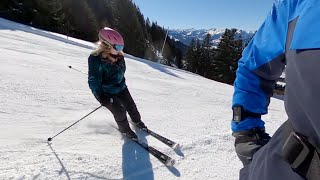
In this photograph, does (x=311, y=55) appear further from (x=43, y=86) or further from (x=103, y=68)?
(x=43, y=86)

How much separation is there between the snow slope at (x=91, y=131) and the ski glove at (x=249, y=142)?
8.12 ft

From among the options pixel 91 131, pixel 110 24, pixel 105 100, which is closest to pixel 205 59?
pixel 110 24

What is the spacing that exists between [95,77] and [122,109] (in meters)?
0.66

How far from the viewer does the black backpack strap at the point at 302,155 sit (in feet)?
3.47

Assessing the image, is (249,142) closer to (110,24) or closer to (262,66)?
(262,66)

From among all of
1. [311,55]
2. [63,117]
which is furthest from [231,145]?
[311,55]

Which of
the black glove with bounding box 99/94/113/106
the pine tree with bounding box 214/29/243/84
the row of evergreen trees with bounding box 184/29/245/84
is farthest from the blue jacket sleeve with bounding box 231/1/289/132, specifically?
the pine tree with bounding box 214/29/243/84

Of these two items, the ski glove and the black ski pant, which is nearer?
the ski glove

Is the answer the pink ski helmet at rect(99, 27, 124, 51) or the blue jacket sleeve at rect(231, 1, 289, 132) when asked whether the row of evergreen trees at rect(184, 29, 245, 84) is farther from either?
the blue jacket sleeve at rect(231, 1, 289, 132)

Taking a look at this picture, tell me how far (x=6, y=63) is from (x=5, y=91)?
2.45 metres

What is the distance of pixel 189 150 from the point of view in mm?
4789

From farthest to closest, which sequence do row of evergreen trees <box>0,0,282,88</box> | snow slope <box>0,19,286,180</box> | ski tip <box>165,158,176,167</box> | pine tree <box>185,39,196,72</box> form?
pine tree <box>185,39,196,72</box>
row of evergreen trees <box>0,0,282,88</box>
ski tip <box>165,158,176,167</box>
snow slope <box>0,19,286,180</box>

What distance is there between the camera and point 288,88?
121cm

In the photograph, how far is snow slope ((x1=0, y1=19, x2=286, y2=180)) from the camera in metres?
3.92
